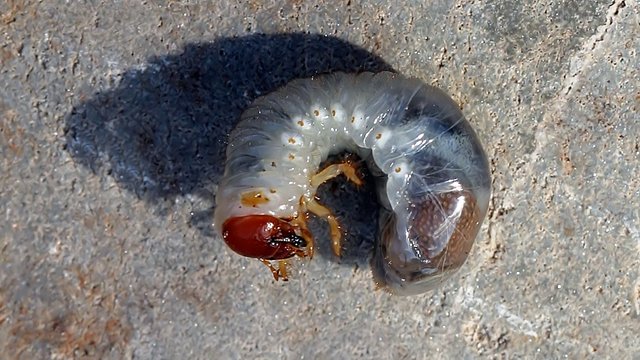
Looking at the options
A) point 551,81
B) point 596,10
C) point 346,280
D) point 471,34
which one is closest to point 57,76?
point 346,280

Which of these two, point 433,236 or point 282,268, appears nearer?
point 433,236

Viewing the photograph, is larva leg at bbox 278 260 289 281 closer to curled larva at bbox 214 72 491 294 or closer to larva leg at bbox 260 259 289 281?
larva leg at bbox 260 259 289 281

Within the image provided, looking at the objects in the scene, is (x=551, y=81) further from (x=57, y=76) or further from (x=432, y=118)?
(x=57, y=76)

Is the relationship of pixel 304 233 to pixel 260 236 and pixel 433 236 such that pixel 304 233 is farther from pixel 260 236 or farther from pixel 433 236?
pixel 433 236

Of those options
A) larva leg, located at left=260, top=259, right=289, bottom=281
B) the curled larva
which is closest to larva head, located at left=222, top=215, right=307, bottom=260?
the curled larva

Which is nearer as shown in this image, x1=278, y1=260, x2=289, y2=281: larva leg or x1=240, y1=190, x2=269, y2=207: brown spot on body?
x1=240, y1=190, x2=269, y2=207: brown spot on body

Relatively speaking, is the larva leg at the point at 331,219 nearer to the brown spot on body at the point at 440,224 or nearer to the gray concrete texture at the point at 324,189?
the gray concrete texture at the point at 324,189

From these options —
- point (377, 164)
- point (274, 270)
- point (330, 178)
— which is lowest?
point (274, 270)

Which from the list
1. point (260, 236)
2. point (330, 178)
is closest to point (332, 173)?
point (330, 178)
